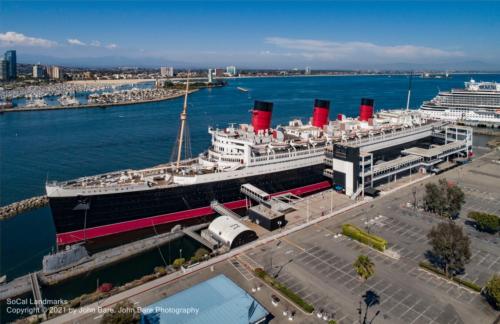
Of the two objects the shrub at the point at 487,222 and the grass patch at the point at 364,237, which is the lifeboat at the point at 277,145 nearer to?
the grass patch at the point at 364,237


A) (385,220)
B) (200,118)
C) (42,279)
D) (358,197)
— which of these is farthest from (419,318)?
(200,118)

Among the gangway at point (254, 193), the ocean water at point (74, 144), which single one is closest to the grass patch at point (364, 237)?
the gangway at point (254, 193)

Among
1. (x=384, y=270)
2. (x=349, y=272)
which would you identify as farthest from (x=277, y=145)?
(x=384, y=270)

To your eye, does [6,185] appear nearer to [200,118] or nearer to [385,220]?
[385,220]

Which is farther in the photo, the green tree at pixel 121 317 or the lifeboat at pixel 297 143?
the lifeboat at pixel 297 143

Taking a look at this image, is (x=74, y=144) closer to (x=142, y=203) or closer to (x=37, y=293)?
(x=142, y=203)

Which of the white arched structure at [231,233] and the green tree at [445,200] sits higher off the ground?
the green tree at [445,200]
